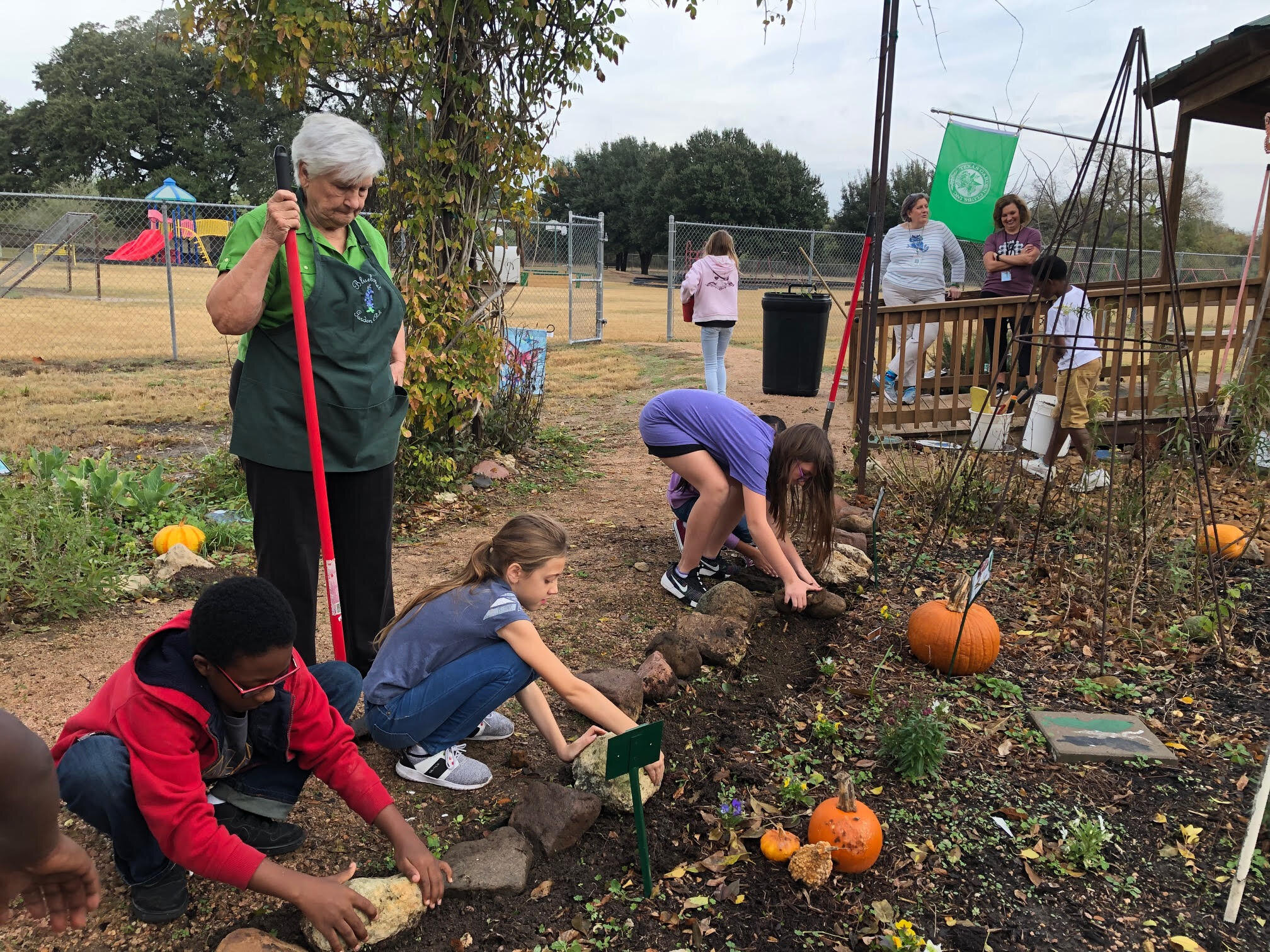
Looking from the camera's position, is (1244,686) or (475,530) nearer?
(1244,686)

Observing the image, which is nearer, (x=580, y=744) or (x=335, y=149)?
(x=335, y=149)

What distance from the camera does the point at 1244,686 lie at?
3.24 meters

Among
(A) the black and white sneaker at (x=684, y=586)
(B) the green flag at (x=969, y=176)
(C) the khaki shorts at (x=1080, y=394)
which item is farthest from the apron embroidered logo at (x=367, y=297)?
(B) the green flag at (x=969, y=176)

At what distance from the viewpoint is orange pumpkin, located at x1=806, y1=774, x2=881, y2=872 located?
7.30ft

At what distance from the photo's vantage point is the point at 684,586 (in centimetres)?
408

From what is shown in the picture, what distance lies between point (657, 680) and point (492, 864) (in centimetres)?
106

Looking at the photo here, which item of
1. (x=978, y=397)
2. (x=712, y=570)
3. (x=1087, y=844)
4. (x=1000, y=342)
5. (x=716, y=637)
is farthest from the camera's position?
(x=1000, y=342)

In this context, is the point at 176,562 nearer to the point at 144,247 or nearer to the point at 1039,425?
the point at 1039,425

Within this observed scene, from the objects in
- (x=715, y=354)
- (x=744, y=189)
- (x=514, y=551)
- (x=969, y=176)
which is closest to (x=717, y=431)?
(x=514, y=551)

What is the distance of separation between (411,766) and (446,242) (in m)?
3.68

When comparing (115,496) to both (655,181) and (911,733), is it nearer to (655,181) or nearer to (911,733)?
(911,733)

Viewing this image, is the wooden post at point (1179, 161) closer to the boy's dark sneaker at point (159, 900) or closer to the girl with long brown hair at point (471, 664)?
the girl with long brown hair at point (471, 664)

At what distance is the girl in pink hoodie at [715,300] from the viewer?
8.19 m

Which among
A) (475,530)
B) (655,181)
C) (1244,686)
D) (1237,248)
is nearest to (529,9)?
(475,530)
